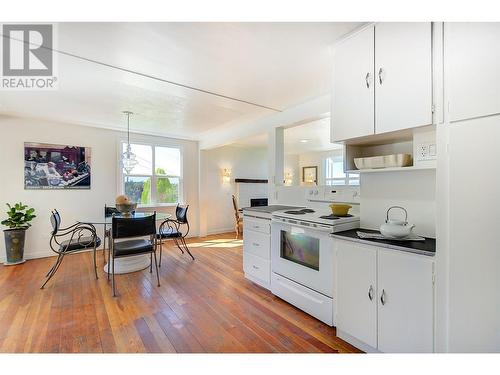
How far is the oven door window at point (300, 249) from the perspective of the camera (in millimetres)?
2131

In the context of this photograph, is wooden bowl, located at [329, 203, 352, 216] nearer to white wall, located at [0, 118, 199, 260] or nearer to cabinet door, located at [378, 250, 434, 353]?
cabinet door, located at [378, 250, 434, 353]

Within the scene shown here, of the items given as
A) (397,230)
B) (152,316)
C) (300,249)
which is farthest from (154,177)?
(397,230)

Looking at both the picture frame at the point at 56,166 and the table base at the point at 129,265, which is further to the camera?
the picture frame at the point at 56,166

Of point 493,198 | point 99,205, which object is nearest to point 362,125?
point 493,198

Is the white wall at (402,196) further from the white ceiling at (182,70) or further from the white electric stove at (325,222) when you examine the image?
the white ceiling at (182,70)

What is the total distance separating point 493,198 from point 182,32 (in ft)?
7.09

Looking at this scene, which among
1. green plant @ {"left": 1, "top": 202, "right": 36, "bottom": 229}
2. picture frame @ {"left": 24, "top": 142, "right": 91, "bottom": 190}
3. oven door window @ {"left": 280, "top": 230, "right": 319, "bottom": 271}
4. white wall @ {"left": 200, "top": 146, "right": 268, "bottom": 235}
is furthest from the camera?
white wall @ {"left": 200, "top": 146, "right": 268, "bottom": 235}

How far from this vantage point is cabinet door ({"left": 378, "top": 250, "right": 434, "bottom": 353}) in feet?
4.50

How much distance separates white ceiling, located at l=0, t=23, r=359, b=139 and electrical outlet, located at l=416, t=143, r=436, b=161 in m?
1.00

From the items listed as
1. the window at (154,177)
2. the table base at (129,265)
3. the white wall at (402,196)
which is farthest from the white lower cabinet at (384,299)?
the window at (154,177)

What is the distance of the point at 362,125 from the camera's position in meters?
1.77

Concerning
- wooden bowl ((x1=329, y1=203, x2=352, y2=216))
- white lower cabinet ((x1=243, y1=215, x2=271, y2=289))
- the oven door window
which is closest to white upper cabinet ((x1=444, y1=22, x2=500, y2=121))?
wooden bowl ((x1=329, y1=203, x2=352, y2=216))

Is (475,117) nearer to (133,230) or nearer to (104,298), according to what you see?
(133,230)

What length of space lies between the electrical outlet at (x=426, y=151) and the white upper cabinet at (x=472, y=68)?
344mm
